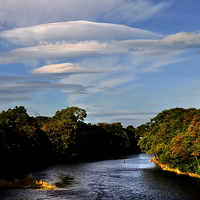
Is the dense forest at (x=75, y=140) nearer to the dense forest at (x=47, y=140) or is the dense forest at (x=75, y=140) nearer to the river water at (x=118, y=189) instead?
the dense forest at (x=47, y=140)

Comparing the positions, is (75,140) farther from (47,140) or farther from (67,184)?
(67,184)

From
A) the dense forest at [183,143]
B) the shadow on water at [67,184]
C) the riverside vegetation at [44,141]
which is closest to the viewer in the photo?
the shadow on water at [67,184]

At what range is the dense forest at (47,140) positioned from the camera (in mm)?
84875

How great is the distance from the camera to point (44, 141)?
109 m

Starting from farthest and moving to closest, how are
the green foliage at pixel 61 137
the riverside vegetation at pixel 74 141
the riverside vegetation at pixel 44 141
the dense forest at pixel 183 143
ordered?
the green foliage at pixel 61 137 < the riverside vegetation at pixel 44 141 < the riverside vegetation at pixel 74 141 < the dense forest at pixel 183 143

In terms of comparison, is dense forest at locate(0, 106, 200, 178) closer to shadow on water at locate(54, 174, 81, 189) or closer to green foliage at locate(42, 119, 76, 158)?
green foliage at locate(42, 119, 76, 158)

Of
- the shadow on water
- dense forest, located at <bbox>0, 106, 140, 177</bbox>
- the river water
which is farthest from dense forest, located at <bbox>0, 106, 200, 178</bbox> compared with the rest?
the shadow on water

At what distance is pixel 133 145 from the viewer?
652 ft

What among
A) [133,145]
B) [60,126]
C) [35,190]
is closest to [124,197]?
[35,190]

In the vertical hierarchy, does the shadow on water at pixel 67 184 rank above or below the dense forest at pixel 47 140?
below

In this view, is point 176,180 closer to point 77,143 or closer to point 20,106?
point 20,106

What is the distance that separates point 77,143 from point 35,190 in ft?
263

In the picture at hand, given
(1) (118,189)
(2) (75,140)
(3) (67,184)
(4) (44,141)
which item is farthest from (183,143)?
(2) (75,140)

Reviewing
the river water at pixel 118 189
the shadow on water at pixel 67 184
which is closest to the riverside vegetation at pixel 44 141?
the shadow on water at pixel 67 184
